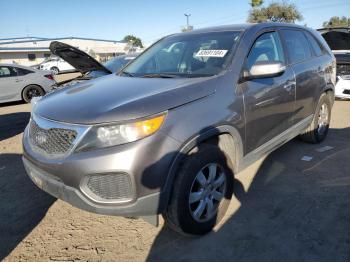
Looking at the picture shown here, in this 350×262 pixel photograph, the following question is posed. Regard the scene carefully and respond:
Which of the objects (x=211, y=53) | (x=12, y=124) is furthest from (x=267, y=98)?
(x=12, y=124)

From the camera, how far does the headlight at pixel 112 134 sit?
2322 millimetres

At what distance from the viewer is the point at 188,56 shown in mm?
3598

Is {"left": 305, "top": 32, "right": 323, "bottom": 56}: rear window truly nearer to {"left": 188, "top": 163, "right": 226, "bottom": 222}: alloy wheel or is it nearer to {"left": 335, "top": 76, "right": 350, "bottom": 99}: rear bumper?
{"left": 188, "top": 163, "right": 226, "bottom": 222}: alloy wheel

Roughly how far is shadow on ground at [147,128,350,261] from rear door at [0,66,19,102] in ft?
30.1

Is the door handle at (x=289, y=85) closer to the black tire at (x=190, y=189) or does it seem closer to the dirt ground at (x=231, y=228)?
the dirt ground at (x=231, y=228)

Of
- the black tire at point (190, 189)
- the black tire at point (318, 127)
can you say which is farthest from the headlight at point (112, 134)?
the black tire at point (318, 127)

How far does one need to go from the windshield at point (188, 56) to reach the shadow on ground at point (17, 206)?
69.2 inches

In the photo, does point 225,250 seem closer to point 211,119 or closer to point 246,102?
point 211,119

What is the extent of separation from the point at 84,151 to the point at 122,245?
3.27ft

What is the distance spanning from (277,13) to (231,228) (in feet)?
147

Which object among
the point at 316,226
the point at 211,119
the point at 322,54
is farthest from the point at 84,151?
the point at 322,54

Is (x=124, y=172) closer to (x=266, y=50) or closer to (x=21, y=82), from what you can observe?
(x=266, y=50)

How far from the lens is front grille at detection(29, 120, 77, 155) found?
7.97ft

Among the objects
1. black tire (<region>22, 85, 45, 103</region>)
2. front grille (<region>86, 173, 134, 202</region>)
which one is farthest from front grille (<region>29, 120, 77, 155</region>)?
black tire (<region>22, 85, 45, 103</region>)
